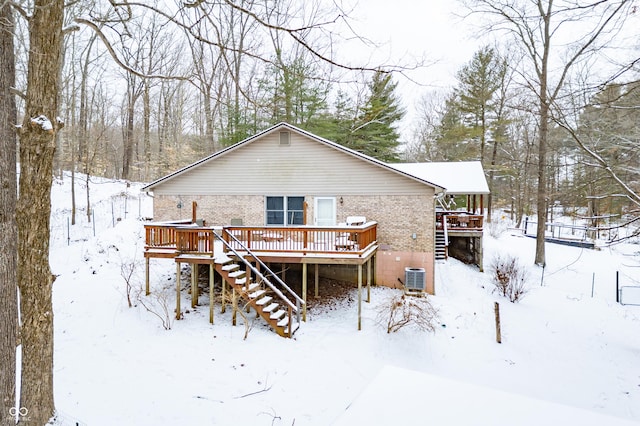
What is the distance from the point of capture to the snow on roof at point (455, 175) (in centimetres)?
1728

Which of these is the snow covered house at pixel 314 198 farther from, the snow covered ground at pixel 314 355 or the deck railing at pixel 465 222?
the deck railing at pixel 465 222

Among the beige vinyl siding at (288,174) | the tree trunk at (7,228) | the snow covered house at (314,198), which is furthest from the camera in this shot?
the beige vinyl siding at (288,174)

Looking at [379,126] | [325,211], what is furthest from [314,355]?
[379,126]

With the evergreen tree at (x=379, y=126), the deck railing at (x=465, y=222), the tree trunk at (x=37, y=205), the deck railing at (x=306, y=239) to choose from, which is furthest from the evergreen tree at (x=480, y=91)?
the tree trunk at (x=37, y=205)

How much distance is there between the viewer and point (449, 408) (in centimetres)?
228

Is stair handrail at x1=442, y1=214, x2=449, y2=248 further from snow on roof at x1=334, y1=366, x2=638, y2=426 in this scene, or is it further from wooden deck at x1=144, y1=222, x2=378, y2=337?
snow on roof at x1=334, y1=366, x2=638, y2=426

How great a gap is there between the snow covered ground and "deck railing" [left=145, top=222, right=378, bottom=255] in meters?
2.11

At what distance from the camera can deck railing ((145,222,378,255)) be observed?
10.9m

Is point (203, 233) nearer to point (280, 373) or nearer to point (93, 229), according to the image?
point (280, 373)

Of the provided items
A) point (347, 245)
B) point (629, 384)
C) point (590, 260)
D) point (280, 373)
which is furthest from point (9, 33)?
point (590, 260)

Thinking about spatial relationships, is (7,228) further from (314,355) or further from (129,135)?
(129,135)

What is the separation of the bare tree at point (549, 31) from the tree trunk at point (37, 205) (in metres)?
6.61

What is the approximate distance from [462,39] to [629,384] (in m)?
10.1

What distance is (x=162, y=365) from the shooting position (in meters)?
8.55
